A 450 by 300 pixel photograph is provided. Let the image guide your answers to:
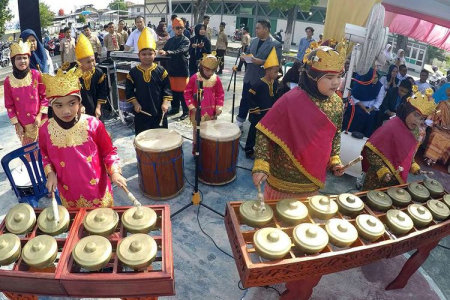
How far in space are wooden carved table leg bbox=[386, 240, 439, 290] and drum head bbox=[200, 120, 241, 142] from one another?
99.6 inches

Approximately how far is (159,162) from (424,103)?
3.01m

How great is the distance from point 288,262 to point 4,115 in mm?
7060

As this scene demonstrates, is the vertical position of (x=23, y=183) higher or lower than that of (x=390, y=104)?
lower

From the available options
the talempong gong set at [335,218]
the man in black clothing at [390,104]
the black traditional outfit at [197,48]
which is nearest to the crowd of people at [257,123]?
the talempong gong set at [335,218]

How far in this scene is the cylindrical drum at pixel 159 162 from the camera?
3.82 metres

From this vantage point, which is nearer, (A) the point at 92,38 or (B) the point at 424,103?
(B) the point at 424,103

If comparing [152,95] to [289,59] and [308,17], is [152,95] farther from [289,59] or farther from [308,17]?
[308,17]

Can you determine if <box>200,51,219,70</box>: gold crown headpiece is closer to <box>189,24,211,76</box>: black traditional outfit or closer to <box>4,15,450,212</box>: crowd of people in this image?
<box>4,15,450,212</box>: crowd of people

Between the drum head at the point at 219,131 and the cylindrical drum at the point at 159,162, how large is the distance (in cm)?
43

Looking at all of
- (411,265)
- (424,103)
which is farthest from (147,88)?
(411,265)

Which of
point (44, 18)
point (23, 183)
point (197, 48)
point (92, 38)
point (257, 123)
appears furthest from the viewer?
point (44, 18)

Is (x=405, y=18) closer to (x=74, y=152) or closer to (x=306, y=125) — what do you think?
(x=306, y=125)

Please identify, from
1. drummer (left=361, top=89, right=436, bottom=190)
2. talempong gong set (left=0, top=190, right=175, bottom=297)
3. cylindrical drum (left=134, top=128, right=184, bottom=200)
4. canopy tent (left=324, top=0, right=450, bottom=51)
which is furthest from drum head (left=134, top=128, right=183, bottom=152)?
canopy tent (left=324, top=0, right=450, bottom=51)

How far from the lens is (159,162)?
12.7 feet
